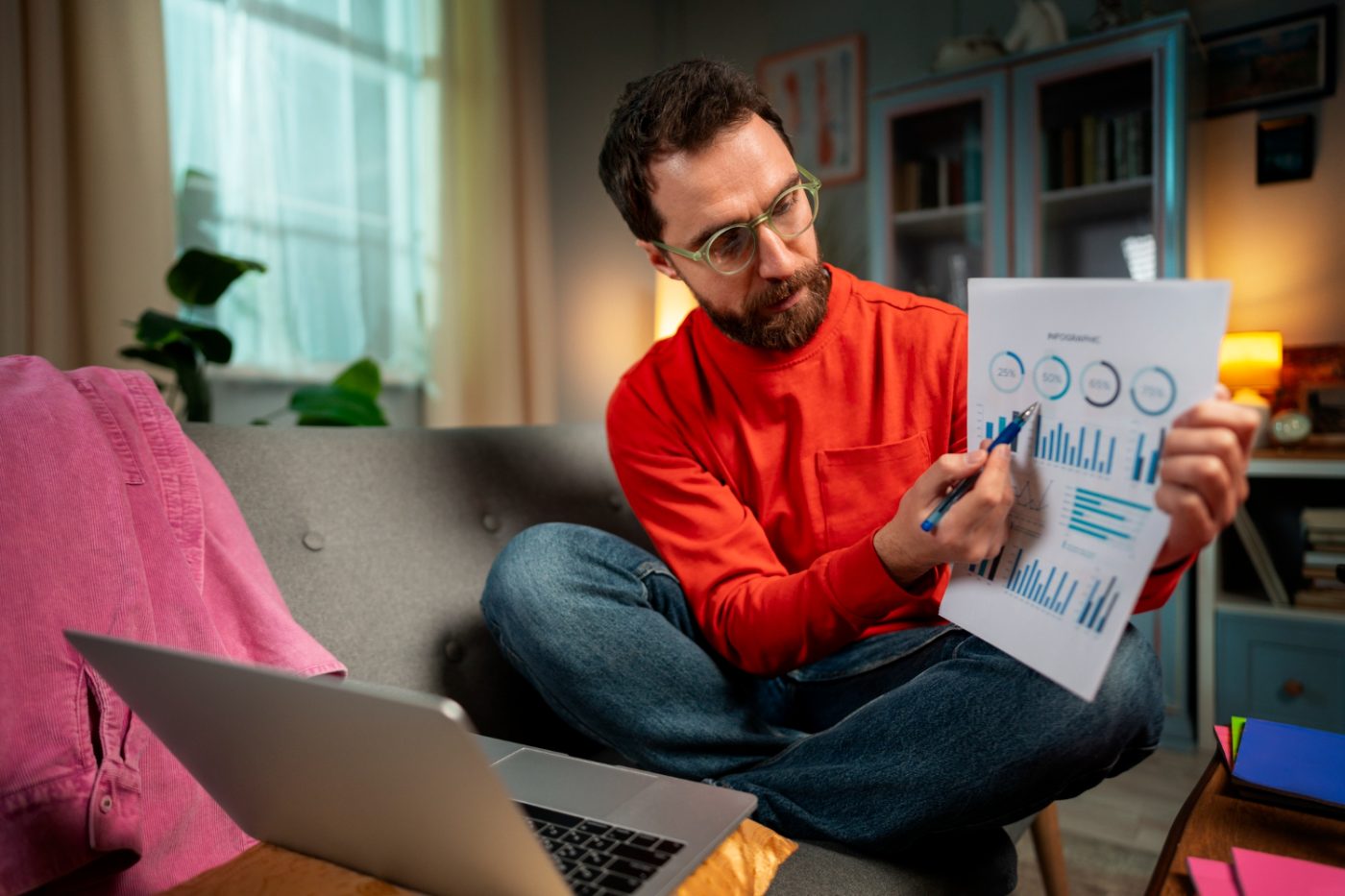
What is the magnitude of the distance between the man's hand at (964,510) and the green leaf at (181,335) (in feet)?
4.54

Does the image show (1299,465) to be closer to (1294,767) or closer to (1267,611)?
(1267,611)

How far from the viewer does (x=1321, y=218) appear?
90.0 inches

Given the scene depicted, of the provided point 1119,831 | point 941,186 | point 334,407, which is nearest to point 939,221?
point 941,186

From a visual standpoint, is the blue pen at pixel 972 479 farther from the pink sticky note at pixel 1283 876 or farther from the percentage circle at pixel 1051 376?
the pink sticky note at pixel 1283 876

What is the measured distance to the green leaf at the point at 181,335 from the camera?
1562 mm

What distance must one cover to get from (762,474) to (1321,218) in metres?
2.07

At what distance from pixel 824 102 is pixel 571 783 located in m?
2.86

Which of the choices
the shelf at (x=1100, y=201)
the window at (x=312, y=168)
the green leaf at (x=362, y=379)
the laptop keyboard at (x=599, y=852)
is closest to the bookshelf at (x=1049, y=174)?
the shelf at (x=1100, y=201)

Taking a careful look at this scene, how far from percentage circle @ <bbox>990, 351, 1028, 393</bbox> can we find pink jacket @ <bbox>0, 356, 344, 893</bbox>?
2.16 feet

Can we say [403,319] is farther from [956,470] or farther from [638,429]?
[956,470]

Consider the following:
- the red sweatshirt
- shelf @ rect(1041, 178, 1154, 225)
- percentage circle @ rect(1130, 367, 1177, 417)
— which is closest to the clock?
shelf @ rect(1041, 178, 1154, 225)

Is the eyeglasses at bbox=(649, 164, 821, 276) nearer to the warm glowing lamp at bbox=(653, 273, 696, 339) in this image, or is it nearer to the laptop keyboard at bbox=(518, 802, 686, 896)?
the laptop keyboard at bbox=(518, 802, 686, 896)

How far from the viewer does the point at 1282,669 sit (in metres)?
1.94

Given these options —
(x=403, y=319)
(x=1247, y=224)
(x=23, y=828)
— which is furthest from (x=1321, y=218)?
(x=23, y=828)
